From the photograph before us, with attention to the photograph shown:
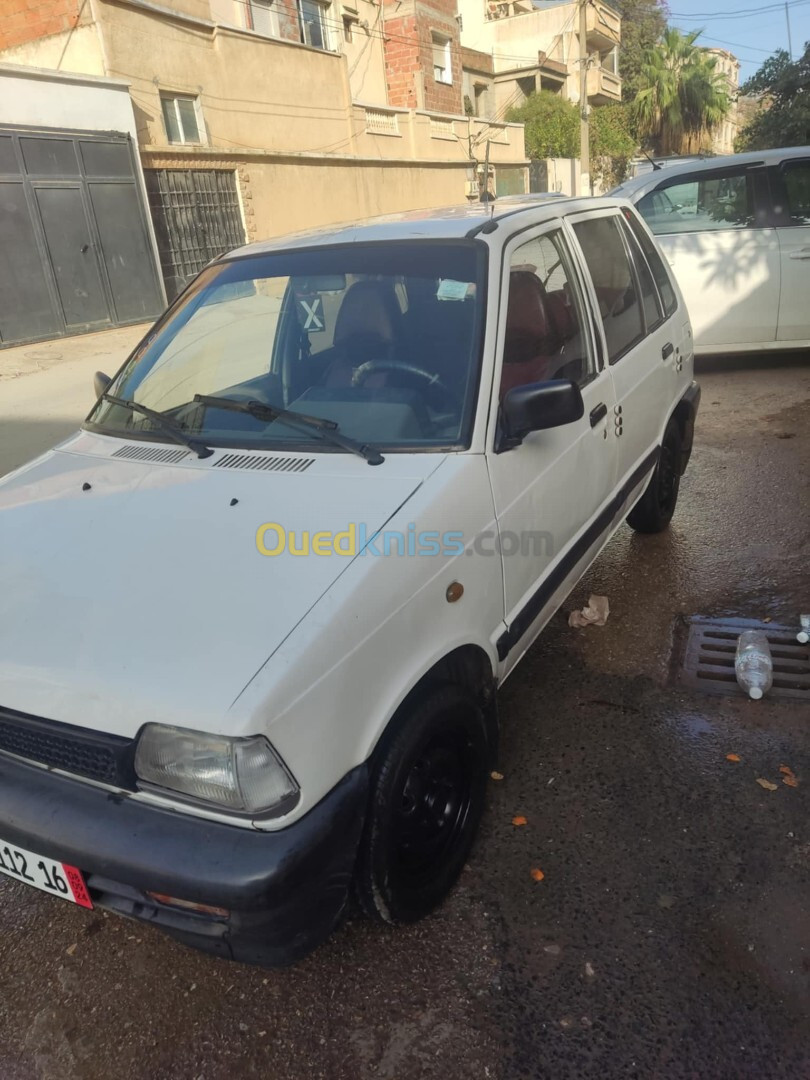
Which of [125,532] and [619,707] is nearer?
[125,532]

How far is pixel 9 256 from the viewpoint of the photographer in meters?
11.0

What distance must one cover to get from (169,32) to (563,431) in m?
15.0

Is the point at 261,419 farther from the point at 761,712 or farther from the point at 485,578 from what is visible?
the point at 761,712

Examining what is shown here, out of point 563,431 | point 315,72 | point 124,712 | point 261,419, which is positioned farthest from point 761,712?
point 315,72

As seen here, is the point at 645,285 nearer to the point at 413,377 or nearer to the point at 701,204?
the point at 413,377

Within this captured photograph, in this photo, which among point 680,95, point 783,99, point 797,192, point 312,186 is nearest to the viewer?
point 797,192

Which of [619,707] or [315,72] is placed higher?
[315,72]

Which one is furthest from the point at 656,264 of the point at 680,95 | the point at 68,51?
the point at 680,95

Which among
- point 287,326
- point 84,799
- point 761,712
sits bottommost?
point 761,712

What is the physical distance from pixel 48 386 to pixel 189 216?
6877 millimetres

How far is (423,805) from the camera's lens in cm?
213

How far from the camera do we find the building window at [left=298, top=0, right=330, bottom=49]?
779 inches

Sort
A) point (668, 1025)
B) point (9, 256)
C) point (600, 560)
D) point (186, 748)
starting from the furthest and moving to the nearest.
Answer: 1. point (9, 256)
2. point (600, 560)
3. point (668, 1025)
4. point (186, 748)

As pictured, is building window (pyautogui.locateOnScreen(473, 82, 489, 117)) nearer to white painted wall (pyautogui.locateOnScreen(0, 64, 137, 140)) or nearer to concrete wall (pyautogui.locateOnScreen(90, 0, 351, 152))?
concrete wall (pyautogui.locateOnScreen(90, 0, 351, 152))
